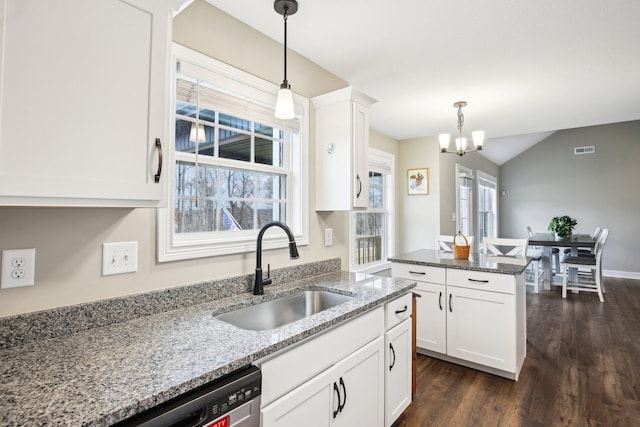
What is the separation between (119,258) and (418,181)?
4.13 metres

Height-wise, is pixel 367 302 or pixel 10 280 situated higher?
pixel 10 280

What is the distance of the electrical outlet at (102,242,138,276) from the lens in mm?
1261

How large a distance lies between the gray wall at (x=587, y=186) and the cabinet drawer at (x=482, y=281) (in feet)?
19.5

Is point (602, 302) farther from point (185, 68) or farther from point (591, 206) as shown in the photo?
point (185, 68)

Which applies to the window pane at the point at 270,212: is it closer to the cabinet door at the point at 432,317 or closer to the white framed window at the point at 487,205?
the cabinet door at the point at 432,317

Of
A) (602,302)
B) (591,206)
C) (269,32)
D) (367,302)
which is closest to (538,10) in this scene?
(269,32)

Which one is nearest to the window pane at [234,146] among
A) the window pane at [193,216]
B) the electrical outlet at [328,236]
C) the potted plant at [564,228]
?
the window pane at [193,216]

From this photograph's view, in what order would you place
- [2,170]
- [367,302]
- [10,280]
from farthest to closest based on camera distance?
[367,302], [10,280], [2,170]

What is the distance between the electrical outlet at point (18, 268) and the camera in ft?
3.43

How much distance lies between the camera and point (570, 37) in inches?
80.4

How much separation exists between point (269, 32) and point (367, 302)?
1654mm

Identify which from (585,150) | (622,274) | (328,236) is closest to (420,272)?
(328,236)

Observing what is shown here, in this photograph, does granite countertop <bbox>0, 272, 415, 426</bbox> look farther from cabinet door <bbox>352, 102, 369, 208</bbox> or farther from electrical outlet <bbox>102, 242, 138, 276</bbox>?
cabinet door <bbox>352, 102, 369, 208</bbox>

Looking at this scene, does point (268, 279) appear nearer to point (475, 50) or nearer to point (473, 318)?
point (473, 318)
